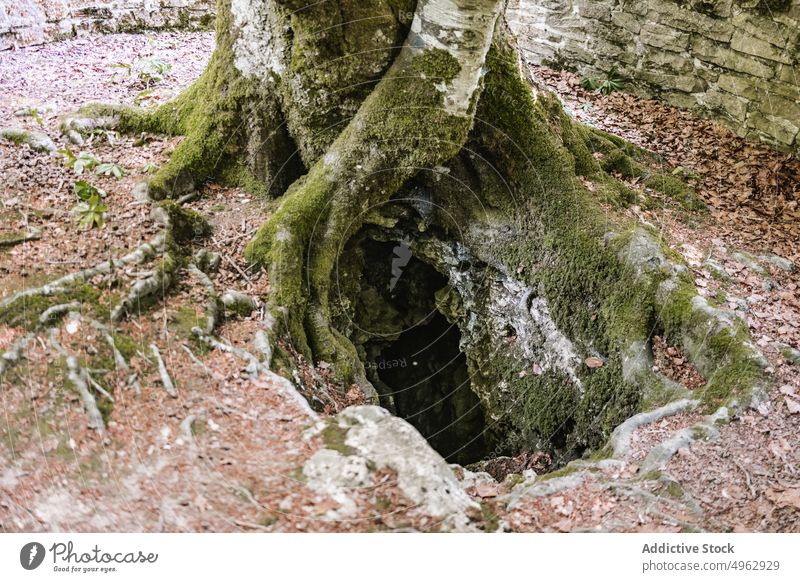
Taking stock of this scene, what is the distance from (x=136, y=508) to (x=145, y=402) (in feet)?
2.61

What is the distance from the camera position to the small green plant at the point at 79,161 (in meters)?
5.45

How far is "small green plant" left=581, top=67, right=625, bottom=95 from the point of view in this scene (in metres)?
9.00

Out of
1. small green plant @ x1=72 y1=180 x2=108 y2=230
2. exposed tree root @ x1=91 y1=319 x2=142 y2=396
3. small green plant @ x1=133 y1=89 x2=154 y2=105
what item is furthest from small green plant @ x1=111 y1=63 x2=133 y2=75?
exposed tree root @ x1=91 y1=319 x2=142 y2=396

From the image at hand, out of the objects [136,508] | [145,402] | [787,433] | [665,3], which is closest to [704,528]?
[787,433]

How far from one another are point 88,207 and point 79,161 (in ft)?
3.02

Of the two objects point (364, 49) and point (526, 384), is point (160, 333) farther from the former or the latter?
point (526, 384)

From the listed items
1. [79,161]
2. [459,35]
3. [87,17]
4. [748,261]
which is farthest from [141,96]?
[748,261]

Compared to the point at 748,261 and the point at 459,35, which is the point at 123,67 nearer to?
the point at 459,35

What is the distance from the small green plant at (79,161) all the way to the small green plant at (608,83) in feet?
23.7

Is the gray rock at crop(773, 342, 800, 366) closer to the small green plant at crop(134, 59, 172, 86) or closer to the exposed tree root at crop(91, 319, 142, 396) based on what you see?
the exposed tree root at crop(91, 319, 142, 396)

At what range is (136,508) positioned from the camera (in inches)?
129

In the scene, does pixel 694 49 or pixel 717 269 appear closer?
pixel 717 269

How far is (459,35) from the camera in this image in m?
5.26

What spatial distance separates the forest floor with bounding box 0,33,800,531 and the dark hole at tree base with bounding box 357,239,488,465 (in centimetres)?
220
